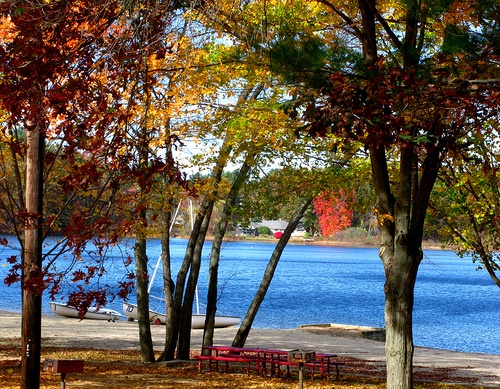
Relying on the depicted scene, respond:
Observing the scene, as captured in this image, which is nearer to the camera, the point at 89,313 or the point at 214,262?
the point at 214,262

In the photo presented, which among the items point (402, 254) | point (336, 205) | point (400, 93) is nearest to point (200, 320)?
point (336, 205)

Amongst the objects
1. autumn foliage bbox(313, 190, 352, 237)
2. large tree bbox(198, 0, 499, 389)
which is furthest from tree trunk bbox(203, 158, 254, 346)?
large tree bbox(198, 0, 499, 389)

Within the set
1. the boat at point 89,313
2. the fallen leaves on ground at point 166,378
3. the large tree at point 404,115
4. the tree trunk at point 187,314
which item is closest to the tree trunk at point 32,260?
the fallen leaves on ground at point 166,378

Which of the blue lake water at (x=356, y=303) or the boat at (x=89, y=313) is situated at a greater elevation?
the boat at (x=89, y=313)

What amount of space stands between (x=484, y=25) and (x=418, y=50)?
1.08m

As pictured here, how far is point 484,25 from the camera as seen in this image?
24.5ft

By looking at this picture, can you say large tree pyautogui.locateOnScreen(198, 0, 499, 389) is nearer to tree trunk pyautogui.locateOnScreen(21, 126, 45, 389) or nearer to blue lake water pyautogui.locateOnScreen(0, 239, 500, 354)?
tree trunk pyautogui.locateOnScreen(21, 126, 45, 389)

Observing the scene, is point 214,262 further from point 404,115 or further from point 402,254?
point 404,115

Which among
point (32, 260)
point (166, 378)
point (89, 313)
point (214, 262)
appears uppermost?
point (32, 260)

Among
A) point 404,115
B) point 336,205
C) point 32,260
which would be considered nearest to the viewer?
point 404,115

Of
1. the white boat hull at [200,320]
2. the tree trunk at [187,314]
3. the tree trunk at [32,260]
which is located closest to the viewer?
the tree trunk at [32,260]

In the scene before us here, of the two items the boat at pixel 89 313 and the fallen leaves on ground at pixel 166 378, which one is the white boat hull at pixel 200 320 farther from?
the fallen leaves on ground at pixel 166 378

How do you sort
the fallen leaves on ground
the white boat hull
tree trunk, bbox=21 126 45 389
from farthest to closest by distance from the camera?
the white boat hull, the fallen leaves on ground, tree trunk, bbox=21 126 45 389

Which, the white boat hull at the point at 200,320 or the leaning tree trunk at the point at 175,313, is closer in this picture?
the leaning tree trunk at the point at 175,313
